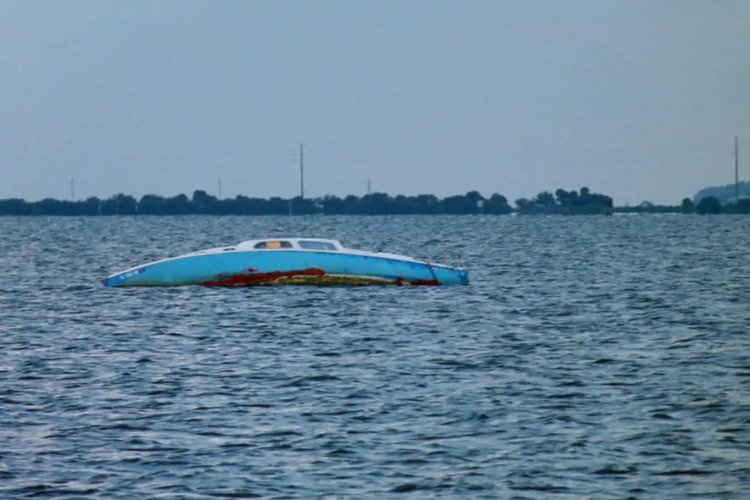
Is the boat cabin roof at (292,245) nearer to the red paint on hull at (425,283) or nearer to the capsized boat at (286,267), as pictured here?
the capsized boat at (286,267)

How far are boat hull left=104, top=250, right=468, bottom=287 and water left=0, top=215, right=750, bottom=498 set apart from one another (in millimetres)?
1430

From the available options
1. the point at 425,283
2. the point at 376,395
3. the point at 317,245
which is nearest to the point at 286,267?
the point at 317,245

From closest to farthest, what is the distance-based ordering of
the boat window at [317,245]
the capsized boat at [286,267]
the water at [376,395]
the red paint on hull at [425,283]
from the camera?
1. the water at [376,395]
2. the capsized boat at [286,267]
3. the boat window at [317,245]
4. the red paint on hull at [425,283]

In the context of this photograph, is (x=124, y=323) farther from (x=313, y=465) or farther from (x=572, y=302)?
(x=313, y=465)

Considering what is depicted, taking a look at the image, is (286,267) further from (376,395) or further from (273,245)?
(376,395)

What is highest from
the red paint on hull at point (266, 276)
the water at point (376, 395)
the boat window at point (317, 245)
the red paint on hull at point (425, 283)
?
the boat window at point (317, 245)

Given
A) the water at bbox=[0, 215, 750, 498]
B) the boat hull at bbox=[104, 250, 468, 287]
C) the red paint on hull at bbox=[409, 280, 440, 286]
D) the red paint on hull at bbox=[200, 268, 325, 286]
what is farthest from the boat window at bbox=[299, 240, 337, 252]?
the red paint on hull at bbox=[409, 280, 440, 286]

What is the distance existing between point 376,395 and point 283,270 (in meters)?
28.5

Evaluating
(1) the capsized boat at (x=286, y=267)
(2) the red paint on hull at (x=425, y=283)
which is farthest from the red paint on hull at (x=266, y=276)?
(2) the red paint on hull at (x=425, y=283)

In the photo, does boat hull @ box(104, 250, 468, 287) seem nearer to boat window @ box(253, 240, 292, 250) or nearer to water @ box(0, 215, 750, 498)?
boat window @ box(253, 240, 292, 250)

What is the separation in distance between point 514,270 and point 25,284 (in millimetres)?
24138

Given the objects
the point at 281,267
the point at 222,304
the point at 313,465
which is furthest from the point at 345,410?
the point at 281,267

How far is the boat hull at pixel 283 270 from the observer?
5769 centimetres

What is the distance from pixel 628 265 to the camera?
8481cm
